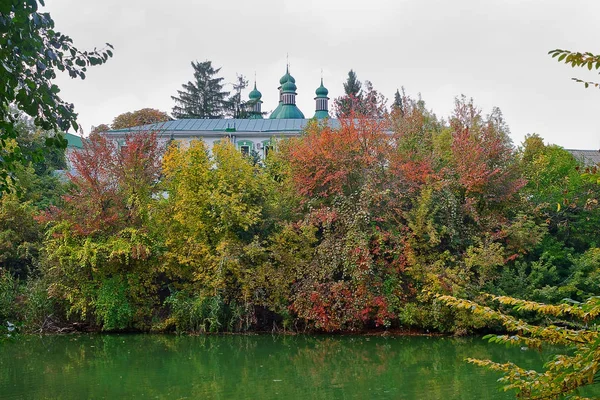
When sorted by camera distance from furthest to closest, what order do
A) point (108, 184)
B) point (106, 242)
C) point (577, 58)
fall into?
point (108, 184)
point (106, 242)
point (577, 58)

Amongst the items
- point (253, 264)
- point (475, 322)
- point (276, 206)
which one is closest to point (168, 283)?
point (253, 264)

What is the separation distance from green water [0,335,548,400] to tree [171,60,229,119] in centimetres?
3039

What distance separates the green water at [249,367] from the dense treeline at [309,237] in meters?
0.90

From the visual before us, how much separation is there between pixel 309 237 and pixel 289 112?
28.9 metres

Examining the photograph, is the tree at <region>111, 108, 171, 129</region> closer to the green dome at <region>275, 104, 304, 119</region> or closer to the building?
the building

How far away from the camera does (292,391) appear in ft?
33.9

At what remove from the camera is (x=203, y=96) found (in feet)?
150

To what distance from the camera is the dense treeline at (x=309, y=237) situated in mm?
16016

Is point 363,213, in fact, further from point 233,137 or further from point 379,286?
point 233,137

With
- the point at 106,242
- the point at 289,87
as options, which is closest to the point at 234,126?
the point at 289,87

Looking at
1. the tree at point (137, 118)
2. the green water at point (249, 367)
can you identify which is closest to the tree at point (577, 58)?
the green water at point (249, 367)

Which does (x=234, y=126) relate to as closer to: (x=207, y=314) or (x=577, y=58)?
(x=207, y=314)

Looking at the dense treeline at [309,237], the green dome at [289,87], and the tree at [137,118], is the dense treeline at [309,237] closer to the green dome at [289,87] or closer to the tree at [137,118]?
the tree at [137,118]

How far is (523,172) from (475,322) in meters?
5.50
